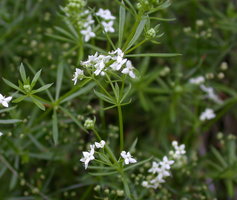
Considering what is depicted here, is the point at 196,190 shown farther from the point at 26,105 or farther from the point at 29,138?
the point at 26,105

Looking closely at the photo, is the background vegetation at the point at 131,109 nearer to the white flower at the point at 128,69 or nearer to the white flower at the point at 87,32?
the white flower at the point at 87,32

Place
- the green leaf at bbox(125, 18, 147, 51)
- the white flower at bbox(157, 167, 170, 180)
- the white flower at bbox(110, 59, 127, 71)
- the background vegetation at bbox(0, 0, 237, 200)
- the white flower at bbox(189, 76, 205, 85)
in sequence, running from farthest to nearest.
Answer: the white flower at bbox(189, 76, 205, 85) → the background vegetation at bbox(0, 0, 237, 200) → the white flower at bbox(157, 167, 170, 180) → the green leaf at bbox(125, 18, 147, 51) → the white flower at bbox(110, 59, 127, 71)

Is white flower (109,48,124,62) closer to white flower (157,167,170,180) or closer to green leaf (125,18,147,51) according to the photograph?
green leaf (125,18,147,51)

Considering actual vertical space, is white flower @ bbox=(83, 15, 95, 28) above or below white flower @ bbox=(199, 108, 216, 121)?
above

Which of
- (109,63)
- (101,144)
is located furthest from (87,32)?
(101,144)

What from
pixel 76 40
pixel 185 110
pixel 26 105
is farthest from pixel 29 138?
pixel 185 110

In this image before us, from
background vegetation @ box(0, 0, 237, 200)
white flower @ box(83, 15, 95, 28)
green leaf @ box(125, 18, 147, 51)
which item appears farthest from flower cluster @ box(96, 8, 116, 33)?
green leaf @ box(125, 18, 147, 51)

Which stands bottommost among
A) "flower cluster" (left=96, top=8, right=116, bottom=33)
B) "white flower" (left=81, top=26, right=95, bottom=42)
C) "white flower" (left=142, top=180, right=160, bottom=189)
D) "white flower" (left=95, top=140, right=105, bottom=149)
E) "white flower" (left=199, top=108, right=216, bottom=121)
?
"white flower" (left=142, top=180, right=160, bottom=189)

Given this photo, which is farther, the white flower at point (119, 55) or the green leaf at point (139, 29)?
the green leaf at point (139, 29)

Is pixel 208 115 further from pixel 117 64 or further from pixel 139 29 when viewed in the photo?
pixel 117 64

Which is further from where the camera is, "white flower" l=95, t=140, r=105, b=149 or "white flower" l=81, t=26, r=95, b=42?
"white flower" l=81, t=26, r=95, b=42

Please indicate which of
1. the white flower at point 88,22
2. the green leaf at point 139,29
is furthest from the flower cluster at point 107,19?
the green leaf at point 139,29

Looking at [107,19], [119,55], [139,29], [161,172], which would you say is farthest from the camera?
[107,19]
